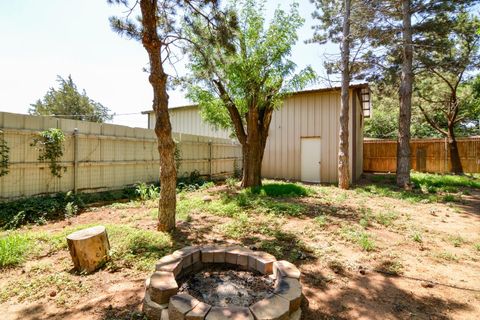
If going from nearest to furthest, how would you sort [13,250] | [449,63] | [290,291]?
[290,291] < [13,250] < [449,63]

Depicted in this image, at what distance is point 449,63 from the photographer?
436 inches

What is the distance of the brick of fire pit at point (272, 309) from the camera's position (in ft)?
6.05

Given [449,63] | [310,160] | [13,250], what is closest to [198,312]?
[13,250]

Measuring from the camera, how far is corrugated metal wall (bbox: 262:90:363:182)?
440 inches

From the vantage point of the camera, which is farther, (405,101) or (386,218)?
(405,101)

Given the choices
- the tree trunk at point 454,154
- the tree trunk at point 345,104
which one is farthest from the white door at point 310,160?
the tree trunk at point 454,154

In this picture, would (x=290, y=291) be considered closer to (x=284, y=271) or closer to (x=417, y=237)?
(x=284, y=271)

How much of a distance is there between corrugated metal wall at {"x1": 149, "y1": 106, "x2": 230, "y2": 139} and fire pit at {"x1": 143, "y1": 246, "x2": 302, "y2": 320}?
1192 cm

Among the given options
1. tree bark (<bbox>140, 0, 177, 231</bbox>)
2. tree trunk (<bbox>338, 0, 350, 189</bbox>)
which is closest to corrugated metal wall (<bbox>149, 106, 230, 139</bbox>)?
tree trunk (<bbox>338, 0, 350, 189</bbox>)

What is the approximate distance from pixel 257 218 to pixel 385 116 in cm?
2615

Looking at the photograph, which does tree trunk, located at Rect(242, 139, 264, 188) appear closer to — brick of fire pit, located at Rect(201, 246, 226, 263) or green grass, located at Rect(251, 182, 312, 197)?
green grass, located at Rect(251, 182, 312, 197)

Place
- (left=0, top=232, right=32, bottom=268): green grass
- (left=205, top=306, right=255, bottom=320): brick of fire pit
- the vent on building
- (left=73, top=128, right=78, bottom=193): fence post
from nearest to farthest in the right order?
(left=205, top=306, right=255, bottom=320): brick of fire pit
(left=0, top=232, right=32, bottom=268): green grass
(left=73, top=128, right=78, bottom=193): fence post
the vent on building

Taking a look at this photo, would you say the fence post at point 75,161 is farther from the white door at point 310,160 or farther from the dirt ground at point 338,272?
the white door at point 310,160

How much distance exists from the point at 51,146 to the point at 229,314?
6.08m
